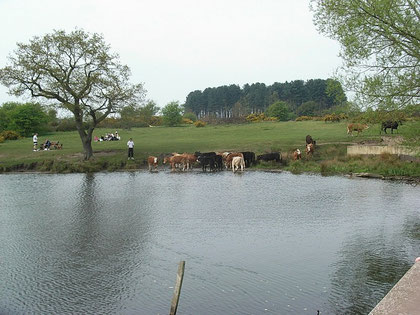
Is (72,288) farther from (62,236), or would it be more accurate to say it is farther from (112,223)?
(112,223)

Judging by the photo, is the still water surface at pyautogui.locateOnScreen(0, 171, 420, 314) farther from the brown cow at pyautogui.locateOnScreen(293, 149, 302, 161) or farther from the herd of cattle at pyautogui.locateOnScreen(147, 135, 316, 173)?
the brown cow at pyautogui.locateOnScreen(293, 149, 302, 161)

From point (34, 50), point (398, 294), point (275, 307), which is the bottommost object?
point (275, 307)

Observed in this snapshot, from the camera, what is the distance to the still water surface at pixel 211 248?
11.1 metres

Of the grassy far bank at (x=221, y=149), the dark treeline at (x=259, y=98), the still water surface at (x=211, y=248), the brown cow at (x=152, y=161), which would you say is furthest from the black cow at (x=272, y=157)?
the dark treeline at (x=259, y=98)

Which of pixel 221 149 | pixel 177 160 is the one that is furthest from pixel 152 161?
pixel 221 149

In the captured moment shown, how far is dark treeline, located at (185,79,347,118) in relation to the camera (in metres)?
131

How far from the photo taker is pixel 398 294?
Answer: 768 cm

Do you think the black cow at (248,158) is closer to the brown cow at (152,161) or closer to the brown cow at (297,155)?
the brown cow at (297,155)

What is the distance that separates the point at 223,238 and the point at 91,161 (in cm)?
2670

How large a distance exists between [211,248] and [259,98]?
14926 centimetres

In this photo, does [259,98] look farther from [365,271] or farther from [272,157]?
[365,271]

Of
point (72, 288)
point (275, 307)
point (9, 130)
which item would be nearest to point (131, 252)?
point (72, 288)

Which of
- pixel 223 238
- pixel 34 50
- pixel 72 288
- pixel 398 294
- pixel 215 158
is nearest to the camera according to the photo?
pixel 398 294

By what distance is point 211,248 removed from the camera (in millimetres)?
15102
